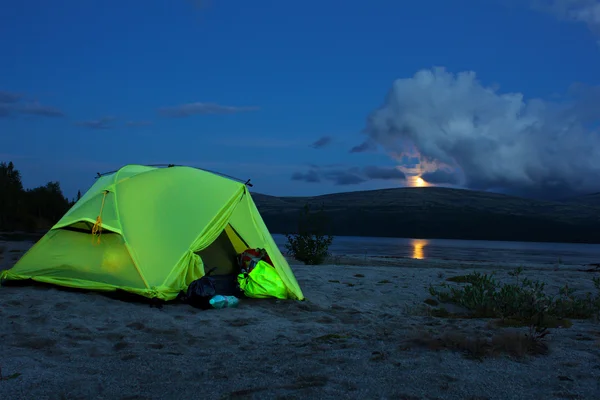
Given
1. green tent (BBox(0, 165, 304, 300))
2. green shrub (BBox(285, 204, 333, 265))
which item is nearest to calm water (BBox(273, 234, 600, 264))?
green shrub (BBox(285, 204, 333, 265))

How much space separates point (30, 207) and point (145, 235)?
1475 inches

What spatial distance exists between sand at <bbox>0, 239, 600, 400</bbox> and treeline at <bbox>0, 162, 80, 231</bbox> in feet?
108

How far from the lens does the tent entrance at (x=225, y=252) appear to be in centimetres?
1098

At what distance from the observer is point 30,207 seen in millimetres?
41625

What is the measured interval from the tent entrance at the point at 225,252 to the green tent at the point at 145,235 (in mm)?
459

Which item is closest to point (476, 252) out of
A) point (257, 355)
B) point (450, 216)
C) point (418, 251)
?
point (418, 251)

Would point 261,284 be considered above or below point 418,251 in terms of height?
below

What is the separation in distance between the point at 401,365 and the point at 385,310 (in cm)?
441

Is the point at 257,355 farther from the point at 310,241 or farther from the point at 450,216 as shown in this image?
the point at 450,216

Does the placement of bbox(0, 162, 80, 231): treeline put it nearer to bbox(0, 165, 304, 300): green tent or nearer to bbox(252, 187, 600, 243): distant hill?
bbox(0, 165, 304, 300): green tent

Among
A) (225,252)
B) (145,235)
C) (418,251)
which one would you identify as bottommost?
(225,252)

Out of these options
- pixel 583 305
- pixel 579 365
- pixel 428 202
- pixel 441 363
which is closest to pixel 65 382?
pixel 441 363

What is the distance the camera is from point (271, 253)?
33.6 ft

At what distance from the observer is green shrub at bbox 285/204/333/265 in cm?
1969
